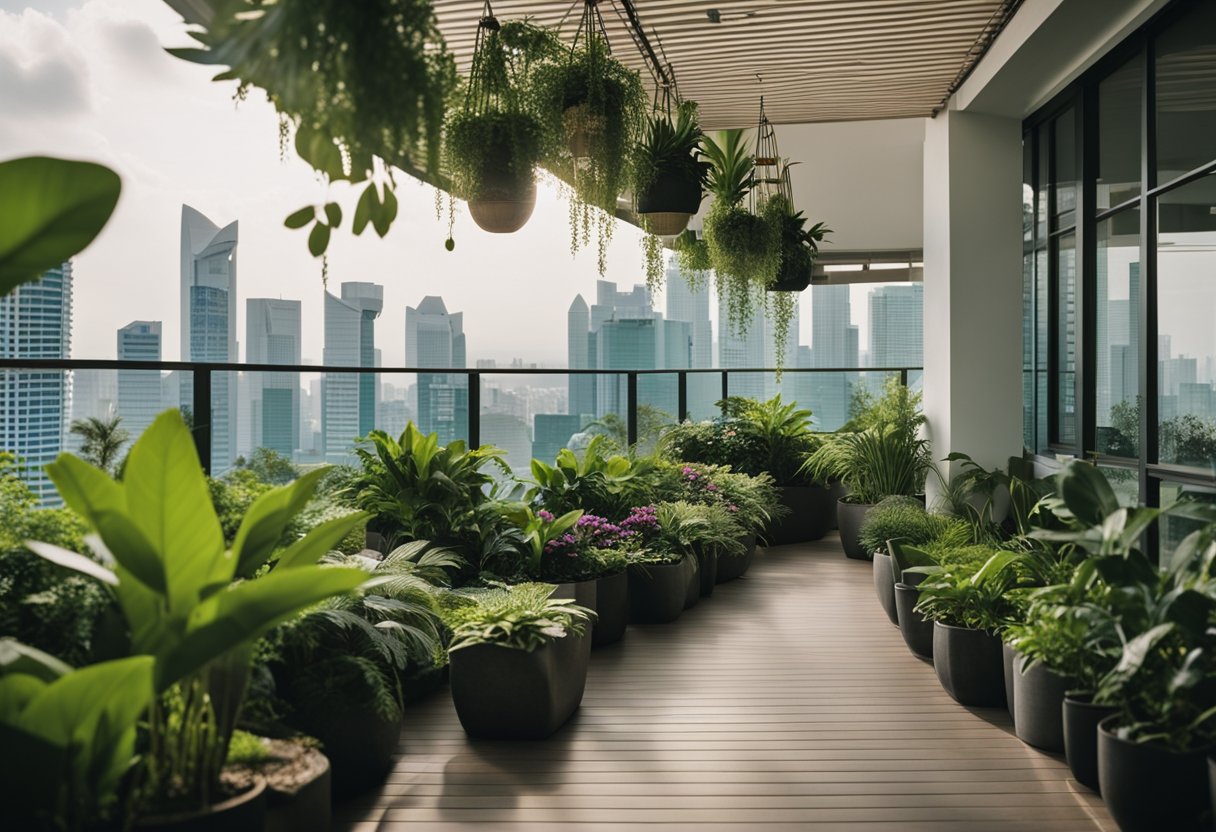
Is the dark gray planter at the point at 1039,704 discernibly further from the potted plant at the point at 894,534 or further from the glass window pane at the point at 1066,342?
the glass window pane at the point at 1066,342

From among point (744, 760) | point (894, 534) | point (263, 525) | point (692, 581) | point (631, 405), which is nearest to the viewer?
point (263, 525)

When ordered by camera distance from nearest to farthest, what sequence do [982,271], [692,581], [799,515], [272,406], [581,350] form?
[272,406]
[692,581]
[982,271]
[799,515]
[581,350]

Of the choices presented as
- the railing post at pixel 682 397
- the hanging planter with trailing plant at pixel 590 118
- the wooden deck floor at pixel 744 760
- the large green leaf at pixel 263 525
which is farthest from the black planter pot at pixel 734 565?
the large green leaf at pixel 263 525

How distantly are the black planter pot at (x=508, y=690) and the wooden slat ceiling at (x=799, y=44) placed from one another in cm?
249

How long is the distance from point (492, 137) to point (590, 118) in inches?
15.8

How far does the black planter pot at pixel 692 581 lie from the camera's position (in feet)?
16.0

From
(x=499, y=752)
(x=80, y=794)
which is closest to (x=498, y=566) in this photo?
(x=499, y=752)

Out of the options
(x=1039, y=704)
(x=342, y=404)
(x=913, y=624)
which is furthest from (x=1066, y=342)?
(x=342, y=404)

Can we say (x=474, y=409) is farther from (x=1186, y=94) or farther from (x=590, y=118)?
(x=1186, y=94)

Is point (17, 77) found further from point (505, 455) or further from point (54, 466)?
point (54, 466)

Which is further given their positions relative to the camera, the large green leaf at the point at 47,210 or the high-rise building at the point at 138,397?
the high-rise building at the point at 138,397

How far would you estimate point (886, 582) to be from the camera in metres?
4.72

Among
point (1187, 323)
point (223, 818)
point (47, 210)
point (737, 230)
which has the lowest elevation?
point (223, 818)

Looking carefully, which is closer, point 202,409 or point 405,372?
point 202,409
